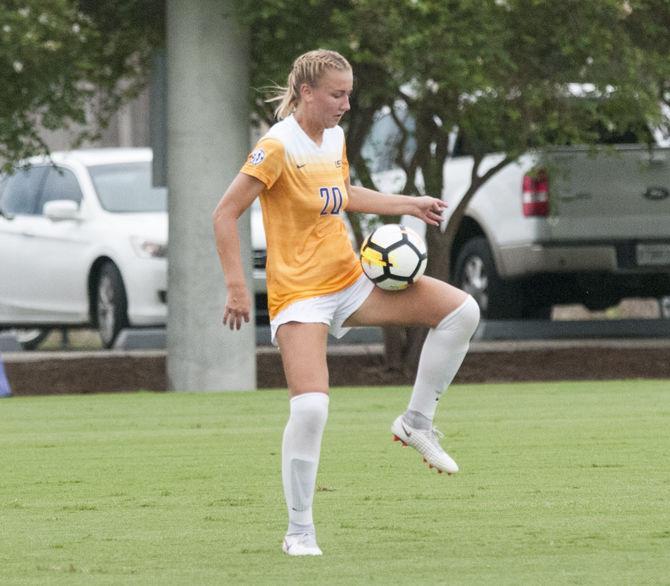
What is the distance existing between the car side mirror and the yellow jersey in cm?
1111

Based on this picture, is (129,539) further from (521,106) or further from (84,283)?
(84,283)

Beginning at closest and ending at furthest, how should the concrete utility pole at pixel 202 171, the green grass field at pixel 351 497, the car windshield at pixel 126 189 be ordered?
the green grass field at pixel 351 497
the concrete utility pole at pixel 202 171
the car windshield at pixel 126 189

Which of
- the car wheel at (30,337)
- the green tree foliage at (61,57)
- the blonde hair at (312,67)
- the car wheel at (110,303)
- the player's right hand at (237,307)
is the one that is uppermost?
the green tree foliage at (61,57)

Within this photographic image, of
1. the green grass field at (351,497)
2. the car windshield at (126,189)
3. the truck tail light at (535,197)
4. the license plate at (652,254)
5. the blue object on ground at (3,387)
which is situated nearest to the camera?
the green grass field at (351,497)

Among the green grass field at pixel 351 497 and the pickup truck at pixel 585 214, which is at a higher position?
the pickup truck at pixel 585 214

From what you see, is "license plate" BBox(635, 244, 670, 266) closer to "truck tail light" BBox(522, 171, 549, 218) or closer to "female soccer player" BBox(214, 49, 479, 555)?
"truck tail light" BBox(522, 171, 549, 218)

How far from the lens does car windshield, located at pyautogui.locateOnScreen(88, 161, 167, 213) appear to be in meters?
17.9

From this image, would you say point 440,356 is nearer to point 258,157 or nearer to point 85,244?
point 258,157

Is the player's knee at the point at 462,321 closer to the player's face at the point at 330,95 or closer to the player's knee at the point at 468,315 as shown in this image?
the player's knee at the point at 468,315

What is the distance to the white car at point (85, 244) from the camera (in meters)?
17.2

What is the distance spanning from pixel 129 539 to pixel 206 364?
8370 mm

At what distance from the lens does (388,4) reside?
14.1 metres

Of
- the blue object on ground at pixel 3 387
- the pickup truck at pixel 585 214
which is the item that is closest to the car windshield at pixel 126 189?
the pickup truck at pixel 585 214

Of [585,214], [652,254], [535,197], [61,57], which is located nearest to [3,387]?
[61,57]
